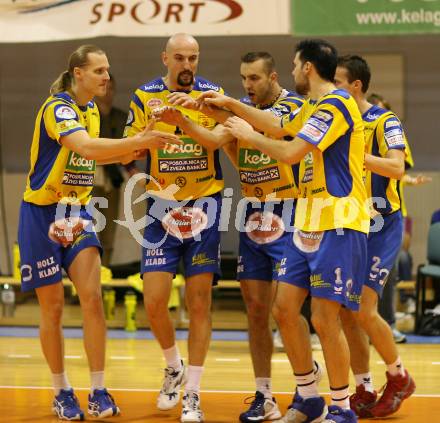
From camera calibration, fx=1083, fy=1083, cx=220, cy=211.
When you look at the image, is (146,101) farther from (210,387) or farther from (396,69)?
(396,69)

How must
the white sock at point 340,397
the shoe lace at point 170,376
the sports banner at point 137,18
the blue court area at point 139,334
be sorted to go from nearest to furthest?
1. the white sock at point 340,397
2. the shoe lace at point 170,376
3. the sports banner at point 137,18
4. the blue court area at point 139,334

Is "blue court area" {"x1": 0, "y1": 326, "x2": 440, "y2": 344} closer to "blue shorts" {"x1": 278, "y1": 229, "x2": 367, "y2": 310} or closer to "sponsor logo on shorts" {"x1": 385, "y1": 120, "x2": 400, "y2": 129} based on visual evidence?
"sponsor logo on shorts" {"x1": 385, "y1": 120, "x2": 400, "y2": 129}

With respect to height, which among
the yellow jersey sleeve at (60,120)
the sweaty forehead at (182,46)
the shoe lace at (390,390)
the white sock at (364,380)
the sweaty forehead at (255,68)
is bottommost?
the shoe lace at (390,390)

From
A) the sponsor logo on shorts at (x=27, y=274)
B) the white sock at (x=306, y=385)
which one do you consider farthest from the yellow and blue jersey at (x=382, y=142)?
the sponsor logo on shorts at (x=27, y=274)

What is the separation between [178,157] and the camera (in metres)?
6.97

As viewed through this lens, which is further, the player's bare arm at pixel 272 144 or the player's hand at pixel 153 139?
the player's hand at pixel 153 139

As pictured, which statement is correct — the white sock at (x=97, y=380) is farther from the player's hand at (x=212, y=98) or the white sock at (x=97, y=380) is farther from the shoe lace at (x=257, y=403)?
the player's hand at (x=212, y=98)

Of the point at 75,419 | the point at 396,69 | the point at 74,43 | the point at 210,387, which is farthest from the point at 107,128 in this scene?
the point at 75,419

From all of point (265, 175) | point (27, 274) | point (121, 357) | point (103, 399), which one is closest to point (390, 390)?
point (265, 175)

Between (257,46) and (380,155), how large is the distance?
567 cm

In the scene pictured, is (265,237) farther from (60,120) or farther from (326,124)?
(60,120)

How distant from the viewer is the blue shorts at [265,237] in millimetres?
6938

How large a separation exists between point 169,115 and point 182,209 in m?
0.72

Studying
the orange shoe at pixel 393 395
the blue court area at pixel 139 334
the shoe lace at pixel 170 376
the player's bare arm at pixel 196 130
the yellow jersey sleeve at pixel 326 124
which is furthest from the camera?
the blue court area at pixel 139 334
